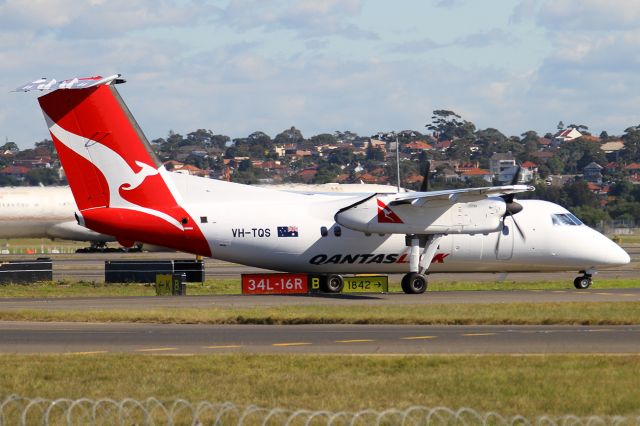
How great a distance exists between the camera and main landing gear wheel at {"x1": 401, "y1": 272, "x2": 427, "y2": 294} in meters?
37.4

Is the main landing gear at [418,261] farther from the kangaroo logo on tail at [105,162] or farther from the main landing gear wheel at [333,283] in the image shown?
the kangaroo logo on tail at [105,162]

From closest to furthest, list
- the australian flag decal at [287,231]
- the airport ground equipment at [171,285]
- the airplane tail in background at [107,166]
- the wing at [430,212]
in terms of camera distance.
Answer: the airplane tail in background at [107,166] → the wing at [430,212] → the australian flag decal at [287,231] → the airport ground equipment at [171,285]

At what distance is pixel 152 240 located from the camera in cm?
3553

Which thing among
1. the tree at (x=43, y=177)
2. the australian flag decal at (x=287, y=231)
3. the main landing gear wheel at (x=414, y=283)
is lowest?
the main landing gear wheel at (x=414, y=283)

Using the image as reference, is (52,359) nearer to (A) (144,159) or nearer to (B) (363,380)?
(B) (363,380)

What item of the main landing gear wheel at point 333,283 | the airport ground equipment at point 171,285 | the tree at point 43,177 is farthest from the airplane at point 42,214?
the tree at point 43,177

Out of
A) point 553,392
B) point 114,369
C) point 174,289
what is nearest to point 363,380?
point 553,392

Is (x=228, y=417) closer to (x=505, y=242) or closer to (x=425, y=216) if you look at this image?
(x=425, y=216)

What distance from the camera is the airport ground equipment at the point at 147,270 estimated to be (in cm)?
4447

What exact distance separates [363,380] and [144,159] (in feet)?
61.9

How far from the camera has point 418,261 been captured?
123 feet

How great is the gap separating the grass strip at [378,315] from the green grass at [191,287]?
953 centimetres

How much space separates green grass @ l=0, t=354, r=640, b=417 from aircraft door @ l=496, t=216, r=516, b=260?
58.4 ft

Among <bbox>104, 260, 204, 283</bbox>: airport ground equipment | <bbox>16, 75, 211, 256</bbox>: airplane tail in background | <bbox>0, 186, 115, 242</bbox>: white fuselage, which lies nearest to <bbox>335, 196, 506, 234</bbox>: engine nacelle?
<bbox>16, 75, 211, 256</bbox>: airplane tail in background
